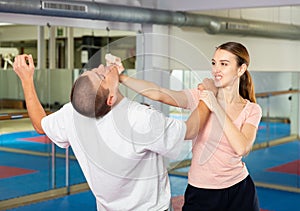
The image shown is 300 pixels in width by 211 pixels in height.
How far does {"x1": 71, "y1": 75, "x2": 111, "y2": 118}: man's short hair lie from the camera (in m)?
1.97

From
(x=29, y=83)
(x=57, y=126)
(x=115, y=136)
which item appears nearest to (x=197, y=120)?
(x=115, y=136)

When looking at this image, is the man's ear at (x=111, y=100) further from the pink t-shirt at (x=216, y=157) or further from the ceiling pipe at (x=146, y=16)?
the ceiling pipe at (x=146, y=16)

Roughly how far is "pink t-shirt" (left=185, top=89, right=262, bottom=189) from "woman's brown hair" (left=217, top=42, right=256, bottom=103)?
0.25ft

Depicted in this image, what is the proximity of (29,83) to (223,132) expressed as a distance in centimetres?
85

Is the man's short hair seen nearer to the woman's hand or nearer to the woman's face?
the woman's hand

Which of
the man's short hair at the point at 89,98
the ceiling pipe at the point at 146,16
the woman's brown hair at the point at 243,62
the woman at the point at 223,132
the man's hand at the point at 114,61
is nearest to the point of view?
the man's short hair at the point at 89,98

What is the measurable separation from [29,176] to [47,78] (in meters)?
1.28

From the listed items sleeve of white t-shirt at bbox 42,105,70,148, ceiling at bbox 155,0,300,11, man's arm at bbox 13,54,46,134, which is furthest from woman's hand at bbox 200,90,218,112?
ceiling at bbox 155,0,300,11

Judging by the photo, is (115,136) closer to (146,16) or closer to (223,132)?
(223,132)

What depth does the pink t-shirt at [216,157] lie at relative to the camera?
247cm

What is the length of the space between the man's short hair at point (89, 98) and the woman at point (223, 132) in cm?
25

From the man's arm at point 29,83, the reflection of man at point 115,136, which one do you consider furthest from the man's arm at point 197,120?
the man's arm at point 29,83

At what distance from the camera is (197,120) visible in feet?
7.29

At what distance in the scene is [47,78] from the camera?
692cm
